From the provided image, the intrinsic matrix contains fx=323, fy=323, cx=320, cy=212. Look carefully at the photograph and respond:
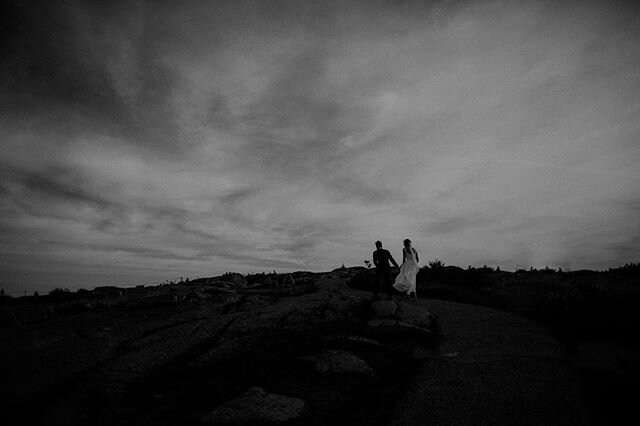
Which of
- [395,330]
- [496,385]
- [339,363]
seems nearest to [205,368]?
[339,363]

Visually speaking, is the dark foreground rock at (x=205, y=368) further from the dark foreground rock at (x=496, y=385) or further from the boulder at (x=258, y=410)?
the dark foreground rock at (x=496, y=385)

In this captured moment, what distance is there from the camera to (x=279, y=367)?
7.41 metres

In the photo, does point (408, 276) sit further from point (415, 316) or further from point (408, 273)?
point (415, 316)

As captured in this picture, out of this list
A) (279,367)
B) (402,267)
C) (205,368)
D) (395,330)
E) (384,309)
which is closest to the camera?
(279,367)

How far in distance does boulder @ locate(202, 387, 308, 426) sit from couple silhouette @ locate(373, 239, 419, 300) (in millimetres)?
9083

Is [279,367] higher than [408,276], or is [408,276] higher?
[408,276]

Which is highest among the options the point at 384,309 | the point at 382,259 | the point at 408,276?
the point at 382,259

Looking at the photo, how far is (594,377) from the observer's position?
5.46 m

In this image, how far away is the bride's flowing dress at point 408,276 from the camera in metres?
15.0

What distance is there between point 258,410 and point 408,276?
11022 millimetres

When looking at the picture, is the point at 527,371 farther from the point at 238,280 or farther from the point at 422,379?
the point at 238,280

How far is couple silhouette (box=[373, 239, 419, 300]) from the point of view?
14532mm

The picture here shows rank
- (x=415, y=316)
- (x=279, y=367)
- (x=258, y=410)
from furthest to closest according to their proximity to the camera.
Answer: (x=415, y=316)
(x=279, y=367)
(x=258, y=410)

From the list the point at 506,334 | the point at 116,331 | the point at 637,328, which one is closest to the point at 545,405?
the point at 506,334
